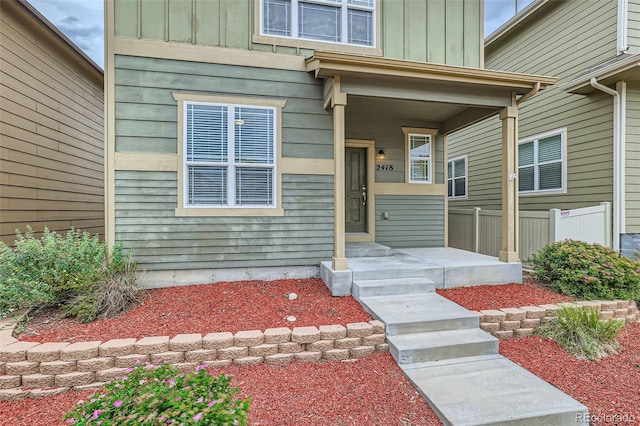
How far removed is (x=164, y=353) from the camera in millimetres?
2818

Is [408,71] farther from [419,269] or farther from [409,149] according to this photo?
[419,269]

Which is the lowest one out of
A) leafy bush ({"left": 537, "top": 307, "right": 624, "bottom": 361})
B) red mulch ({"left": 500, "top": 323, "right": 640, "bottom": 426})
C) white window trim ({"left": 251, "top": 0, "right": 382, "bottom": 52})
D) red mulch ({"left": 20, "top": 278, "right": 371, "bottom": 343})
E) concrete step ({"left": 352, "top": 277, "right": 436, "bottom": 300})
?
red mulch ({"left": 500, "top": 323, "right": 640, "bottom": 426})

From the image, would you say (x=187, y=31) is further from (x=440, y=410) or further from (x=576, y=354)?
(x=576, y=354)

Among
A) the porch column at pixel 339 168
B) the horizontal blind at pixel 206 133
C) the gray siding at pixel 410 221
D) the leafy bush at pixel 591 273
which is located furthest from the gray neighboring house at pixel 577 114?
the horizontal blind at pixel 206 133

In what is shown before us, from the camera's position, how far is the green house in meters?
4.54

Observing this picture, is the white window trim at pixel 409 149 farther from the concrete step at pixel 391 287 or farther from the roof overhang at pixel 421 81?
the concrete step at pixel 391 287

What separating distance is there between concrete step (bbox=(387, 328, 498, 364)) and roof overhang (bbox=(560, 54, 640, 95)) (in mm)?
5883

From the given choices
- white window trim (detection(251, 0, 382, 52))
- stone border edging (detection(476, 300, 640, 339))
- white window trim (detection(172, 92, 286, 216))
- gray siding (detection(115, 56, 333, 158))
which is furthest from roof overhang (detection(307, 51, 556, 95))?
stone border edging (detection(476, 300, 640, 339))

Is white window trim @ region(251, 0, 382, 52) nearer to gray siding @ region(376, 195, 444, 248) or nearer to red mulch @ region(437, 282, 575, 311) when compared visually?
gray siding @ region(376, 195, 444, 248)

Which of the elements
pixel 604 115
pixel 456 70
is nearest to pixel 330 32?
pixel 456 70

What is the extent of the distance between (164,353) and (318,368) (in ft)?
4.76

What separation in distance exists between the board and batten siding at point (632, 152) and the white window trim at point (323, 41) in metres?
Result: 5.19

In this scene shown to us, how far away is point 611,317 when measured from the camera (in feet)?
13.0

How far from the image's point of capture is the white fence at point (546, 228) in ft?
19.0
